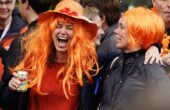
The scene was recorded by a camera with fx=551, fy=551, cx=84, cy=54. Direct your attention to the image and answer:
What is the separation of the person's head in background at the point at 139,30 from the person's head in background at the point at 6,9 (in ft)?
6.83

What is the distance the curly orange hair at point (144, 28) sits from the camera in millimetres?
4094

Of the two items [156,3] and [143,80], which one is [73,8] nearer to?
[143,80]

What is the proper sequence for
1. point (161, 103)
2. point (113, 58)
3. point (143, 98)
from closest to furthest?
point (161, 103) → point (143, 98) → point (113, 58)

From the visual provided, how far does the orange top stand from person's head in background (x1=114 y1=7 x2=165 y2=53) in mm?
515

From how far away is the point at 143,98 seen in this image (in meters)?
3.94

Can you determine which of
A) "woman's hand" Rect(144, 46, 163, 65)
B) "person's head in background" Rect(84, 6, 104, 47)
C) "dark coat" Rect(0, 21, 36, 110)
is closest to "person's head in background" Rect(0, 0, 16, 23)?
"person's head in background" Rect(84, 6, 104, 47)

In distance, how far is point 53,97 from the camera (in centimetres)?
413

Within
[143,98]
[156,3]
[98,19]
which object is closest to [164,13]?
[156,3]

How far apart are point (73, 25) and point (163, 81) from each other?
2.78 feet

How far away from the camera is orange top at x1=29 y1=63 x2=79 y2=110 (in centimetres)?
413

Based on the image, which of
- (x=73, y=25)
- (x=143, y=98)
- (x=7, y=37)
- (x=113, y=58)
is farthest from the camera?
(x=7, y=37)

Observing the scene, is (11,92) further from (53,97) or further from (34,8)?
A: (34,8)

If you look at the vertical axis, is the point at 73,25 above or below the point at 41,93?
above

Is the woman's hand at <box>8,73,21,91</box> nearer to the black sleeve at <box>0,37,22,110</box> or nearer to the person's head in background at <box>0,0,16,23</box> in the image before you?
the black sleeve at <box>0,37,22,110</box>
